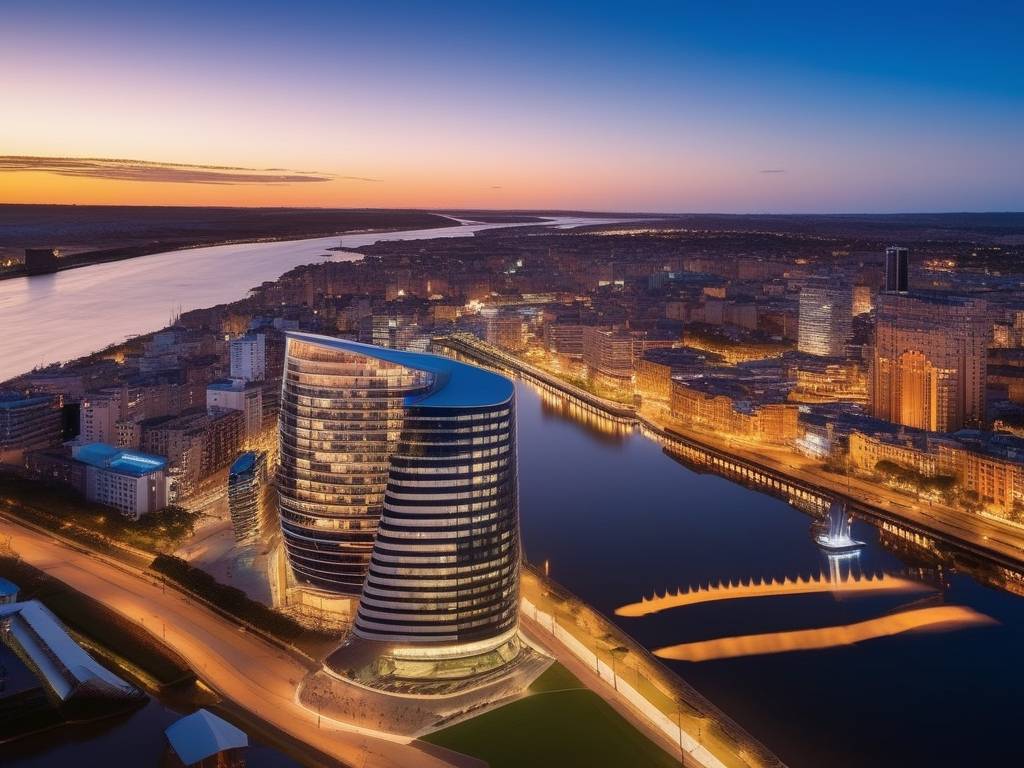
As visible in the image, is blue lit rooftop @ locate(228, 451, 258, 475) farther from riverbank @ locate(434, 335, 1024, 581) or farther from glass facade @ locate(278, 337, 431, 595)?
riverbank @ locate(434, 335, 1024, 581)

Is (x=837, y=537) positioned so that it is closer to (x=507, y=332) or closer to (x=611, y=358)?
(x=611, y=358)

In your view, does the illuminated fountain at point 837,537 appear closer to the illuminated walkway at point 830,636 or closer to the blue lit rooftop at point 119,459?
the illuminated walkway at point 830,636

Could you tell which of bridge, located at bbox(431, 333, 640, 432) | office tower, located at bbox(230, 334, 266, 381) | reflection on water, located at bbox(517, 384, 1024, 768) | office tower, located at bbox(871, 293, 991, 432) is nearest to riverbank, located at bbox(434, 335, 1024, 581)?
bridge, located at bbox(431, 333, 640, 432)

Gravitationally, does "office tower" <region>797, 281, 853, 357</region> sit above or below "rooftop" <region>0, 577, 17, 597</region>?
above

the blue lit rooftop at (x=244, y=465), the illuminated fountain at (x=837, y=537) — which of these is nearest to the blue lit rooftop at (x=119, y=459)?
the blue lit rooftop at (x=244, y=465)

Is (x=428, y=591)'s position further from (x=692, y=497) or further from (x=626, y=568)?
(x=692, y=497)

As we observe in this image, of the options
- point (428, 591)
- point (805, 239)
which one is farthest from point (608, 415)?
point (805, 239)

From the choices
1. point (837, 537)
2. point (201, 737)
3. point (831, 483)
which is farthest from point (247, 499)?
point (831, 483)
